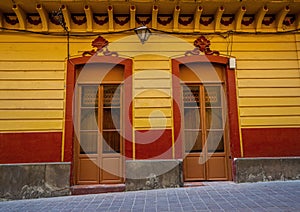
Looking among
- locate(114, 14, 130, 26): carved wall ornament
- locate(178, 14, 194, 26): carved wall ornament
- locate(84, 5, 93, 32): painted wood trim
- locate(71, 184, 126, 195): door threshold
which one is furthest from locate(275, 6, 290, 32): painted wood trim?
locate(71, 184, 126, 195): door threshold

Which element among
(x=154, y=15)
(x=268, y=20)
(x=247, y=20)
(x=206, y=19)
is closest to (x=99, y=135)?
(x=154, y=15)

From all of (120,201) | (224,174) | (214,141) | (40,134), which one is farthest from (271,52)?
(40,134)

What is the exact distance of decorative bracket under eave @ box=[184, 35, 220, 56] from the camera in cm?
616

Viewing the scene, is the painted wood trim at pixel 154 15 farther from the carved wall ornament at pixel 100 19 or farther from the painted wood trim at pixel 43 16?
the painted wood trim at pixel 43 16

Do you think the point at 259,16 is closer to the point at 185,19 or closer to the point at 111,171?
the point at 185,19

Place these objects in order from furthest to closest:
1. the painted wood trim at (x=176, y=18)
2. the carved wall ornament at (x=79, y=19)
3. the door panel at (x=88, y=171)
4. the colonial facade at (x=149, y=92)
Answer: the carved wall ornament at (x=79, y=19), the painted wood trim at (x=176, y=18), the door panel at (x=88, y=171), the colonial facade at (x=149, y=92)

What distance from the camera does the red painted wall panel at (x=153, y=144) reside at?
5.67 metres

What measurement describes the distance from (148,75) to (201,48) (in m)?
1.48

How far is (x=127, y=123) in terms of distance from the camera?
5801mm

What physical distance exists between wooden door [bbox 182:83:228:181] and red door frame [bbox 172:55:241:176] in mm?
224

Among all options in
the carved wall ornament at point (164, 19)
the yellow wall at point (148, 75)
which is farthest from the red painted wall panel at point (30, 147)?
the carved wall ornament at point (164, 19)

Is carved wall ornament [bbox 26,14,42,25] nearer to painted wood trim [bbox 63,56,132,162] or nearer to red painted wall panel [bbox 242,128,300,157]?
painted wood trim [bbox 63,56,132,162]

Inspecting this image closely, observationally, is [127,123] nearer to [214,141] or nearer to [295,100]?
[214,141]

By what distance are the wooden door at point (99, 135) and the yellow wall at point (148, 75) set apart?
20.2 inches
